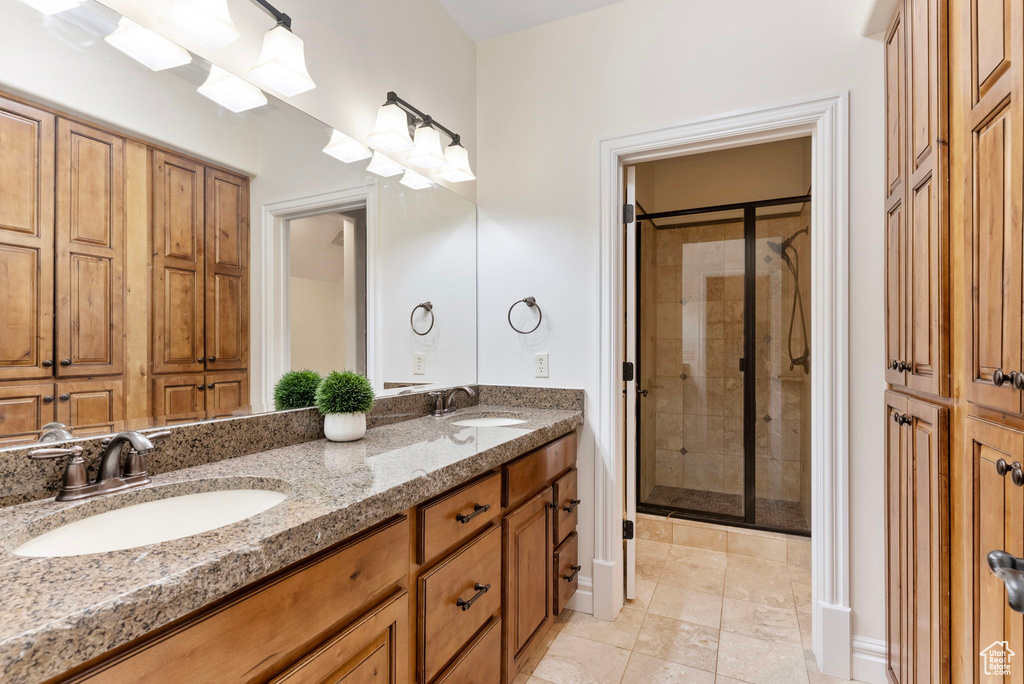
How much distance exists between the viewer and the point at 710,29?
6.49 feet

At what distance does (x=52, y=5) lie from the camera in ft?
3.25

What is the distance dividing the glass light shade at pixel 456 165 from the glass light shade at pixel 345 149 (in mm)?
457

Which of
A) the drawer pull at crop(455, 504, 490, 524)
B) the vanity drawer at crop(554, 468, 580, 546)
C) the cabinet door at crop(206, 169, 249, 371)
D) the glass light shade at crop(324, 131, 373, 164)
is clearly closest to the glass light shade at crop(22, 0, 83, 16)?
the cabinet door at crop(206, 169, 249, 371)

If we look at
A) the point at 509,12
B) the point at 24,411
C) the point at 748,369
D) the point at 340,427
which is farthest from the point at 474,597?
the point at 748,369

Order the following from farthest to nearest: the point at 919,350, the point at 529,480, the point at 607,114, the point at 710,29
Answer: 1. the point at 607,114
2. the point at 710,29
3. the point at 529,480
4. the point at 919,350

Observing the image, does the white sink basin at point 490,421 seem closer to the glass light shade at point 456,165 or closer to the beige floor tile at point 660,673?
the beige floor tile at point 660,673

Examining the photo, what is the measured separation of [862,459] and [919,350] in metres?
0.61

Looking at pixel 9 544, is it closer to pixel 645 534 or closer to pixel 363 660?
pixel 363 660

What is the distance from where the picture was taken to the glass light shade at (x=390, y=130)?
1.83m

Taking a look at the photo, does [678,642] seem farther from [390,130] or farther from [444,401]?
[390,130]

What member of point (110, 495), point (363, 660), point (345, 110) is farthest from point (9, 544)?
point (345, 110)

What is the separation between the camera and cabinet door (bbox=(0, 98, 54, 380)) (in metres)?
0.92

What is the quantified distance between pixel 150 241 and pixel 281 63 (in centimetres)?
62

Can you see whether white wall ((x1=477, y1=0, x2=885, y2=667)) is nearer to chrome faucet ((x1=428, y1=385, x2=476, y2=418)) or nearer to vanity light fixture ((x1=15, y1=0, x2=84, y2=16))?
chrome faucet ((x1=428, y1=385, x2=476, y2=418))
